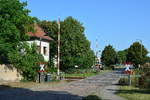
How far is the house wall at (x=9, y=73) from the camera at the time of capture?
34.5 meters

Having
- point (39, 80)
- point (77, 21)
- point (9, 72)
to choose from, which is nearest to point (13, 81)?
point (9, 72)

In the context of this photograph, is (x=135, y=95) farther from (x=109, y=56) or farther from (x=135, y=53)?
(x=109, y=56)

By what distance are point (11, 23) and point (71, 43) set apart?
32799 mm

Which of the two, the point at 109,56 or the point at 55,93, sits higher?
the point at 109,56

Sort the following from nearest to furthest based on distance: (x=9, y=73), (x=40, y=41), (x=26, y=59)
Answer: (x=9, y=73) < (x=26, y=59) < (x=40, y=41)

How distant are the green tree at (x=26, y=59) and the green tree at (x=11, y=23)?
0.79 meters

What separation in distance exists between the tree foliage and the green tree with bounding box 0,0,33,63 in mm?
30104

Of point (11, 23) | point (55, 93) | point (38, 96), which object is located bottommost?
point (38, 96)

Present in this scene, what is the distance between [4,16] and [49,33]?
35.7 metres

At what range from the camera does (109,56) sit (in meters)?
136

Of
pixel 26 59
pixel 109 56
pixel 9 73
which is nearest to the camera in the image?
pixel 9 73

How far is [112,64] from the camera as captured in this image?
461ft

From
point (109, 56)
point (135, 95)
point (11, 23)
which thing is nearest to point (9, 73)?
point (11, 23)

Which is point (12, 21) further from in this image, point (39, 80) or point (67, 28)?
point (67, 28)
